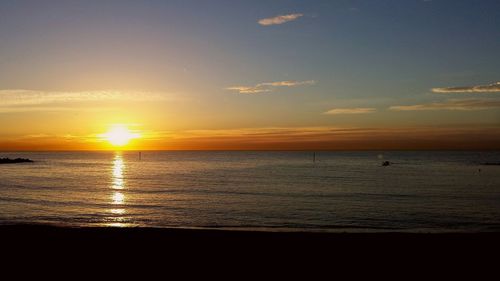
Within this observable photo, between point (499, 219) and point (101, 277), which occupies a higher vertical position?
point (101, 277)

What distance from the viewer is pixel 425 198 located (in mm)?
39469

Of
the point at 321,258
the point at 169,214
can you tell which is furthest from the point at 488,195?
the point at 321,258

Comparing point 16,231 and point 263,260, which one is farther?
point 16,231

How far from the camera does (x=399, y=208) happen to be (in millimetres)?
33156

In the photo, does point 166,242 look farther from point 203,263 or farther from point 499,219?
point 499,219

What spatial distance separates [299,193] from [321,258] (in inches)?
1172

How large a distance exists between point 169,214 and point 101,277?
60.1 ft

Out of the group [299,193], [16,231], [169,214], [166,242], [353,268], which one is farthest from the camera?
[299,193]

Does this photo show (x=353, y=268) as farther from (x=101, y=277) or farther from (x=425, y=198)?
(x=425, y=198)

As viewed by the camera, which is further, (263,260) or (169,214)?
(169,214)

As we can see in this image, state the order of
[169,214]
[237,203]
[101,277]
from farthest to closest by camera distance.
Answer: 1. [237,203]
2. [169,214]
3. [101,277]

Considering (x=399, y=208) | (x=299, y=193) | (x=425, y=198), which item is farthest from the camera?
(x=299, y=193)

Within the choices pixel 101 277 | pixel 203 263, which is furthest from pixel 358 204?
pixel 101 277

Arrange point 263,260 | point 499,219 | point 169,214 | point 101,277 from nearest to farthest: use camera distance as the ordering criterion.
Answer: point 101,277 < point 263,260 < point 499,219 < point 169,214
